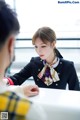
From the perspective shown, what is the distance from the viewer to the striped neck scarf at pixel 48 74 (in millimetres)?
1562

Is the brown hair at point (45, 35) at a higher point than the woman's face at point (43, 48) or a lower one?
higher

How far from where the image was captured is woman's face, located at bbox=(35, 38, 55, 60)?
1485mm

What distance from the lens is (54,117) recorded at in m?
0.73

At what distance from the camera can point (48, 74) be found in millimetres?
1586

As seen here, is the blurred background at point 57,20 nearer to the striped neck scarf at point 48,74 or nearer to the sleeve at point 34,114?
the striped neck scarf at point 48,74

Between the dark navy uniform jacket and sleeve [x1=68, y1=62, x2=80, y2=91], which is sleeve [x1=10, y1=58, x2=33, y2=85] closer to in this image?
the dark navy uniform jacket

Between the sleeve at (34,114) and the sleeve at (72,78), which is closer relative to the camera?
the sleeve at (34,114)

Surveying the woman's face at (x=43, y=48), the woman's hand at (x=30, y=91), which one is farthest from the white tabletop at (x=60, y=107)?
the woman's face at (x=43, y=48)

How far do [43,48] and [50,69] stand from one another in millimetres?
177

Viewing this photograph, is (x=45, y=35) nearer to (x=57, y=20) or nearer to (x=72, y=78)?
(x=72, y=78)

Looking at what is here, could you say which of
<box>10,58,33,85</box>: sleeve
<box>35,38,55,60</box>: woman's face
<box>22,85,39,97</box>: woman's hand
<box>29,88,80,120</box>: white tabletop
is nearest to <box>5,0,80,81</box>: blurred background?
<box>10,58,33,85</box>: sleeve

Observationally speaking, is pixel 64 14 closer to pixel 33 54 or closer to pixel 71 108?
pixel 33 54

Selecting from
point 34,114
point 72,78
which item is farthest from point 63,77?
point 34,114

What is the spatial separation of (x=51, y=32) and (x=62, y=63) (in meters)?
0.24
